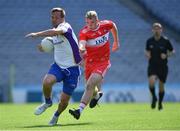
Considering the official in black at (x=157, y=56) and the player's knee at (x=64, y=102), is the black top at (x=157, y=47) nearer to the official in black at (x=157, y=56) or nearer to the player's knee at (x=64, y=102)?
the official in black at (x=157, y=56)

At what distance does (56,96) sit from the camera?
26.3m

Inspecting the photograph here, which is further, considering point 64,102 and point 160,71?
point 160,71

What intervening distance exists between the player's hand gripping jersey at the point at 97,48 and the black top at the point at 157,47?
539 cm

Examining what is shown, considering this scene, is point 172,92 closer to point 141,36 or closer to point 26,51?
point 141,36

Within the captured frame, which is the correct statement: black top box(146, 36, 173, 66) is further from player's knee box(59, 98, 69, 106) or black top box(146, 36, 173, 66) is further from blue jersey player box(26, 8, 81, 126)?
player's knee box(59, 98, 69, 106)

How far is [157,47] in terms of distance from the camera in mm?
18875

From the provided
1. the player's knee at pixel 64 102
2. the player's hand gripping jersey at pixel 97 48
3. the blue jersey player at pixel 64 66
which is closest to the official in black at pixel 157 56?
the player's hand gripping jersey at pixel 97 48

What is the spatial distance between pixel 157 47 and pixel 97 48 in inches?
221

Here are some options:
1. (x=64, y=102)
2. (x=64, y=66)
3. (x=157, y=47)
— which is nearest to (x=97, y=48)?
(x=64, y=66)

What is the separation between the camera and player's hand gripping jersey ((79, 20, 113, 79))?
43.9 ft

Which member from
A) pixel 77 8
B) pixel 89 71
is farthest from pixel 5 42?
pixel 89 71

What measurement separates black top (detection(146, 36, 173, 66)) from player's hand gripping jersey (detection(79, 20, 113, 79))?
539cm

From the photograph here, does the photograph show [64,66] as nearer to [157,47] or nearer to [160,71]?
[157,47]

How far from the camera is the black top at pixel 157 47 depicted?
18.8m
